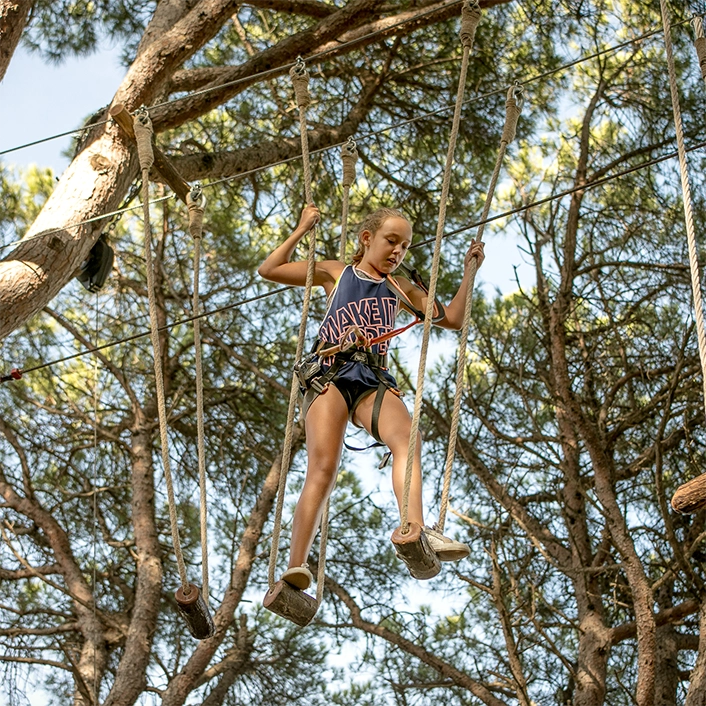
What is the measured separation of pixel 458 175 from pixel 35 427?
3268mm

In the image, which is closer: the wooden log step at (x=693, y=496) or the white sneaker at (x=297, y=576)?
the wooden log step at (x=693, y=496)

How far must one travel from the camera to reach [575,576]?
5.33 metres

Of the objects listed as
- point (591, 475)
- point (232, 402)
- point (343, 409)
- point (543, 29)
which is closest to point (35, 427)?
point (232, 402)

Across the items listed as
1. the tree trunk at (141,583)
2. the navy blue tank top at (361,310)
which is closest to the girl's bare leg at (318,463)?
the navy blue tank top at (361,310)

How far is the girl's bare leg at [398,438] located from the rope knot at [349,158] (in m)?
0.86

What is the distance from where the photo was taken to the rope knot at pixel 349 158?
3404 mm

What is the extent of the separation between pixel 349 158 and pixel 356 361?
2.58ft

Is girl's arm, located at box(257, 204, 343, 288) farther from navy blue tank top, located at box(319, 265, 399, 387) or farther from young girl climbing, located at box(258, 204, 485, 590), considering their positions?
navy blue tank top, located at box(319, 265, 399, 387)

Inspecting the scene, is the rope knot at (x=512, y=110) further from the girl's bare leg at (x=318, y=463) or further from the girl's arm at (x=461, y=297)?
the girl's bare leg at (x=318, y=463)

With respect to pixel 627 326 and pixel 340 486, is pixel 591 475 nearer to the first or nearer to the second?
pixel 627 326

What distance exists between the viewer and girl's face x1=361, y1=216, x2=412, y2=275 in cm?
315

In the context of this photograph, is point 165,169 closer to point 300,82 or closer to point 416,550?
point 300,82

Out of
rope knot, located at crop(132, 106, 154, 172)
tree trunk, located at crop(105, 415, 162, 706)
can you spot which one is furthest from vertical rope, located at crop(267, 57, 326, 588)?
tree trunk, located at crop(105, 415, 162, 706)

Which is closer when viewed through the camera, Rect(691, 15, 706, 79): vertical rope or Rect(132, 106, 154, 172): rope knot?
Rect(691, 15, 706, 79): vertical rope
